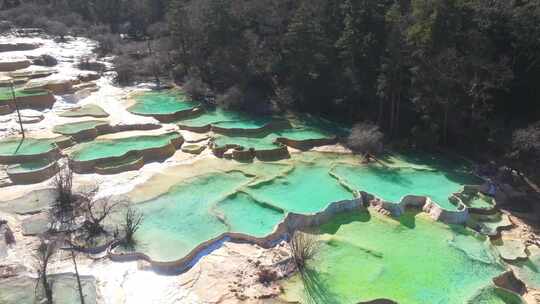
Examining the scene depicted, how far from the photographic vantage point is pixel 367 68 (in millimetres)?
21078

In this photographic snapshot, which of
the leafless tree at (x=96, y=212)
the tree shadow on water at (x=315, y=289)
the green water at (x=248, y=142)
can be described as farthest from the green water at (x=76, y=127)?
the tree shadow on water at (x=315, y=289)

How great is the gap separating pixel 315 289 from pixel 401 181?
6899 mm

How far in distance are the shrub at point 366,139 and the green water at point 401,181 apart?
3.36 ft

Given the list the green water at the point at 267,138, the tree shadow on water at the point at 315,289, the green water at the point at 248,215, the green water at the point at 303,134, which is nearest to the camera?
the tree shadow on water at the point at 315,289

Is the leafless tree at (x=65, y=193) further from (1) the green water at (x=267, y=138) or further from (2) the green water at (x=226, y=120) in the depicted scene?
(2) the green water at (x=226, y=120)

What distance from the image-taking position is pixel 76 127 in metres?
20.3

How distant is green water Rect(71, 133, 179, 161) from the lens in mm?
18016

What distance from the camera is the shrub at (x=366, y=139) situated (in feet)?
60.7

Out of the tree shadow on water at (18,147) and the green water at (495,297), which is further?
the tree shadow on water at (18,147)

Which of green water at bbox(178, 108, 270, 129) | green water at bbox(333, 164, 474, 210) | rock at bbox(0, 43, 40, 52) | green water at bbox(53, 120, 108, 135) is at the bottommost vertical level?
rock at bbox(0, 43, 40, 52)

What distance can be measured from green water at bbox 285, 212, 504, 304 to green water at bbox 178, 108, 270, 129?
856cm

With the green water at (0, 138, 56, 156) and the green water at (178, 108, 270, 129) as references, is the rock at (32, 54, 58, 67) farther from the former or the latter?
the green water at (178, 108, 270, 129)

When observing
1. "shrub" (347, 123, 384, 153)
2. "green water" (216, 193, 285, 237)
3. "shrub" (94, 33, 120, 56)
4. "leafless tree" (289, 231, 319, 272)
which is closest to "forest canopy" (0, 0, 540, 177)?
"shrub" (347, 123, 384, 153)

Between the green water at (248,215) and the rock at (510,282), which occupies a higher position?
the rock at (510,282)
